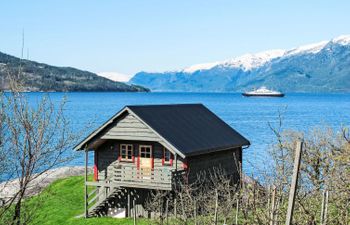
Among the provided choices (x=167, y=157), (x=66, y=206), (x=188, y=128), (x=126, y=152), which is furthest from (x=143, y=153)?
(x=66, y=206)

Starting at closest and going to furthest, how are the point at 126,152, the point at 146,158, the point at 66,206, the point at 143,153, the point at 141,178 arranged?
the point at 141,178 → the point at 146,158 → the point at 143,153 → the point at 126,152 → the point at 66,206

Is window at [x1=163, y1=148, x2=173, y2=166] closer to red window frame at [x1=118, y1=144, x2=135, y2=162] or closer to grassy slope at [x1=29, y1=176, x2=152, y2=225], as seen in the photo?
red window frame at [x1=118, y1=144, x2=135, y2=162]

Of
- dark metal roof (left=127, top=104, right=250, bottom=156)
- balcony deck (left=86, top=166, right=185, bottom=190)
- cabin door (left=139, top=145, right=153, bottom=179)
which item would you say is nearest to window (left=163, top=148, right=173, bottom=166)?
balcony deck (left=86, top=166, right=185, bottom=190)

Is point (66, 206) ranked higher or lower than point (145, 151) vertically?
lower

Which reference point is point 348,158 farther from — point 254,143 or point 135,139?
point 254,143

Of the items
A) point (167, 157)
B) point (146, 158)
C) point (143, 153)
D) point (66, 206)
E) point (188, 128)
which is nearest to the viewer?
point (167, 157)

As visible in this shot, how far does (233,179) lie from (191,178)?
6.27 metres

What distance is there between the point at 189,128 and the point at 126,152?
14.3 ft

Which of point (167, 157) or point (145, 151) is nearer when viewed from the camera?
point (167, 157)

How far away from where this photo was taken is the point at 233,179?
41312 millimetres

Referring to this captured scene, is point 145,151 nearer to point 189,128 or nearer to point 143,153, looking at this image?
point 143,153

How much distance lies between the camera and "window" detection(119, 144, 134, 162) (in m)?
37.7

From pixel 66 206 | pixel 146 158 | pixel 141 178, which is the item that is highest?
pixel 146 158

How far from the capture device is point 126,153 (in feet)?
124
